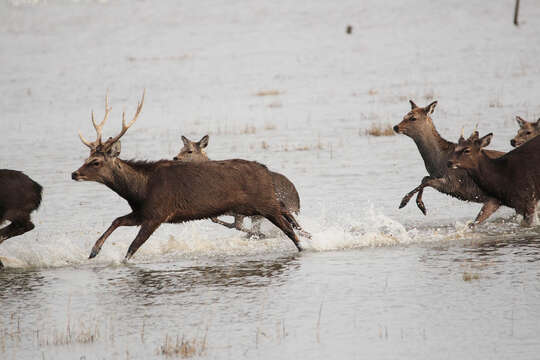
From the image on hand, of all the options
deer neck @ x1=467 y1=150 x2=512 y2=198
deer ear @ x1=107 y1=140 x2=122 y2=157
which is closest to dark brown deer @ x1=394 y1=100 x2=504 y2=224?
deer neck @ x1=467 y1=150 x2=512 y2=198

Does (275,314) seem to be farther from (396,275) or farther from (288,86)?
(288,86)

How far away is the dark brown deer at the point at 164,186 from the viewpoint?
1037 cm

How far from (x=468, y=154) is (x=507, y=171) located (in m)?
0.50

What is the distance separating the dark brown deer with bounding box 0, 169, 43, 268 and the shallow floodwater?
0.98ft

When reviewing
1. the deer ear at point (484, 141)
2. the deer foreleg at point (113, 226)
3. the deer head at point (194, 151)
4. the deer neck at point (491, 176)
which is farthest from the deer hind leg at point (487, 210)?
the deer head at point (194, 151)

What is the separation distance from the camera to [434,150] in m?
12.9

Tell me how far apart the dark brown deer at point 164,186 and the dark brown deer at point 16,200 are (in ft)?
3.07

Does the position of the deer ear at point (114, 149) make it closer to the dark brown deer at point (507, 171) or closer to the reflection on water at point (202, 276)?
the reflection on water at point (202, 276)

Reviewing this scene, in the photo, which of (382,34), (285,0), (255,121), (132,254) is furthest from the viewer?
(285,0)

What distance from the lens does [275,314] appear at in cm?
764

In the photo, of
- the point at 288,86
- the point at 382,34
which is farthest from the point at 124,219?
the point at 382,34

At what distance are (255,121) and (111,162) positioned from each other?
45.0 ft

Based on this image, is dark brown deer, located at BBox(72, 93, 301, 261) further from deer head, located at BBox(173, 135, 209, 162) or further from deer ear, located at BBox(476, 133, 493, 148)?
deer head, located at BBox(173, 135, 209, 162)

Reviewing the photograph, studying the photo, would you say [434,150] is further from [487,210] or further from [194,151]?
[194,151]
